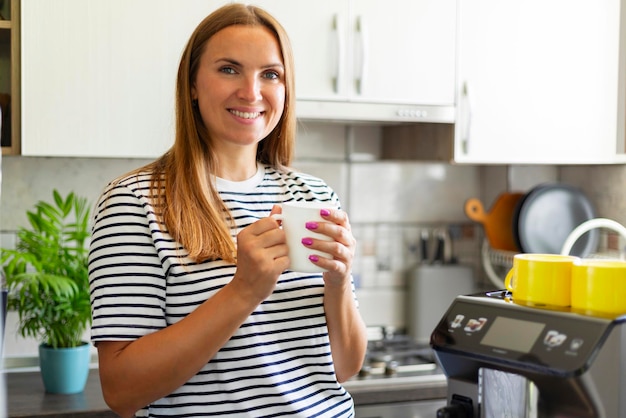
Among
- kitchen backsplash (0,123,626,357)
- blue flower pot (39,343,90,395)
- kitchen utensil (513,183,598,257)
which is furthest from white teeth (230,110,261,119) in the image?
kitchen utensil (513,183,598,257)

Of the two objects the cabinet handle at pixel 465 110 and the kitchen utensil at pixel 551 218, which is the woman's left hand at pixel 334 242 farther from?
the kitchen utensil at pixel 551 218

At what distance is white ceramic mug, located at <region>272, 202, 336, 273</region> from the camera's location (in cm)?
112

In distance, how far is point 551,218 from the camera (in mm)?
2559

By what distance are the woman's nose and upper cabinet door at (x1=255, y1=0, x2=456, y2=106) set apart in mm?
867

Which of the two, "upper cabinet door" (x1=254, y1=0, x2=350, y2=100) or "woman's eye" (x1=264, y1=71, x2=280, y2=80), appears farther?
"upper cabinet door" (x1=254, y1=0, x2=350, y2=100)

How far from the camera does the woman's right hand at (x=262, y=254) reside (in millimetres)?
1135

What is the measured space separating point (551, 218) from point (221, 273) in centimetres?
158

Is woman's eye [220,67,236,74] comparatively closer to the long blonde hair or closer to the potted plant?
the long blonde hair

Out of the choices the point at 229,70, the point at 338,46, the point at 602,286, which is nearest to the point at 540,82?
the point at 338,46

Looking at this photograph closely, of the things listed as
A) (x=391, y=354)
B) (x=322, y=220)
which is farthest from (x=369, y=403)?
(x=322, y=220)

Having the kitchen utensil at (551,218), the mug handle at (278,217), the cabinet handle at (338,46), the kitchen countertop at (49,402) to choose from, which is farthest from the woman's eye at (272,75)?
the kitchen utensil at (551,218)

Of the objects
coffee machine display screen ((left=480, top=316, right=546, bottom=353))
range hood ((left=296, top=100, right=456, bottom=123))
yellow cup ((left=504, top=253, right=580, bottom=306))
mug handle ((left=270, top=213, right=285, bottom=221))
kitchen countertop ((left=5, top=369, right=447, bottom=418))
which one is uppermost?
range hood ((left=296, top=100, right=456, bottom=123))

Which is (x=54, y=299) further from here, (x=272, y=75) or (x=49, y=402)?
(x=272, y=75)

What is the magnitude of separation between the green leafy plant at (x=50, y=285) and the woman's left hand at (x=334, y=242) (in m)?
0.98
